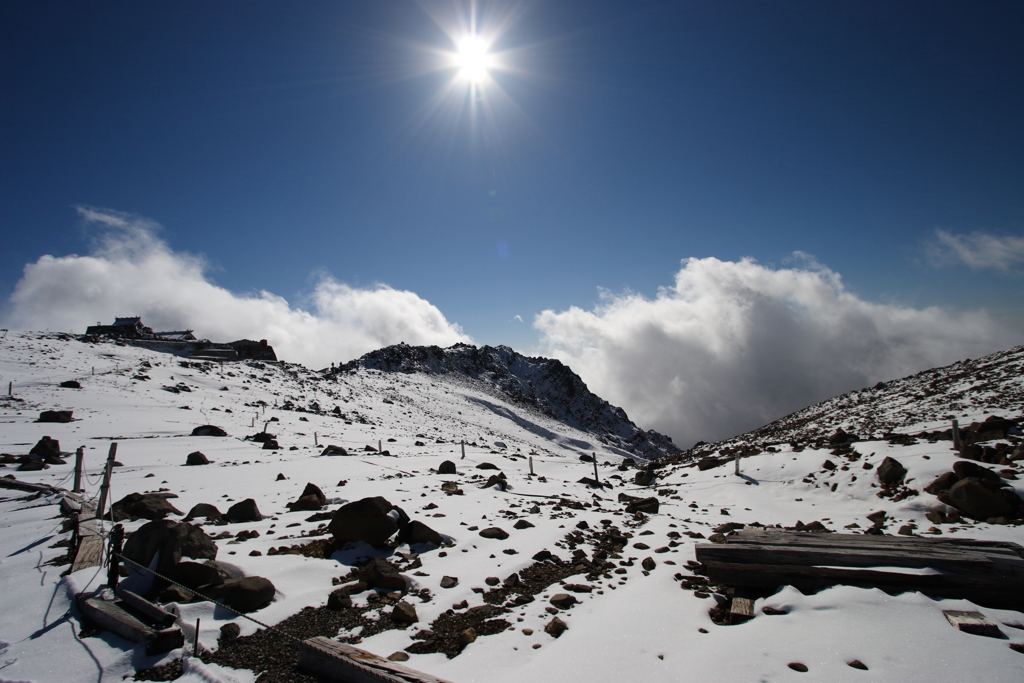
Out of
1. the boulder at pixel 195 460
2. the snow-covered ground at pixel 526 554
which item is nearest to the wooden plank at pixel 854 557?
the snow-covered ground at pixel 526 554

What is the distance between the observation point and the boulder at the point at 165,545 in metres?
7.86

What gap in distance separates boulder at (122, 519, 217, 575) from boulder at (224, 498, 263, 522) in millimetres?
4096

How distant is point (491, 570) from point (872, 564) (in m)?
7.33

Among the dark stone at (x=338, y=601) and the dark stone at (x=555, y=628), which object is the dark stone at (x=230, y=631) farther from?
the dark stone at (x=555, y=628)

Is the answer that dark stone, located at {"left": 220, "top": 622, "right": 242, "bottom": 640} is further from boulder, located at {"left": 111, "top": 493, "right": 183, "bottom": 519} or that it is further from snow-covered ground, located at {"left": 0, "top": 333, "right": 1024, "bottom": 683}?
boulder, located at {"left": 111, "top": 493, "right": 183, "bottom": 519}

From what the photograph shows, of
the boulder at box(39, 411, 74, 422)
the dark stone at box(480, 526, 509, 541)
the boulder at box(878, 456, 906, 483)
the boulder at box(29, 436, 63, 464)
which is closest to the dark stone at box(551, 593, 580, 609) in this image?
the dark stone at box(480, 526, 509, 541)

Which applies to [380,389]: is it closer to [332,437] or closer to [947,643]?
[332,437]

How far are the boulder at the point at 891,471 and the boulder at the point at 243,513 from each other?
2052 centimetres

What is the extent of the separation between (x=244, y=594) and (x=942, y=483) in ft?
60.9

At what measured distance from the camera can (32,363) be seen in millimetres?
42219

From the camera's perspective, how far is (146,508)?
1165 cm

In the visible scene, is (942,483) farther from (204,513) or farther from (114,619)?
(204,513)

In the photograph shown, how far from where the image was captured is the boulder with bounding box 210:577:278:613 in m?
7.35

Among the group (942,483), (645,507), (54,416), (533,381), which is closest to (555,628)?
(645,507)
